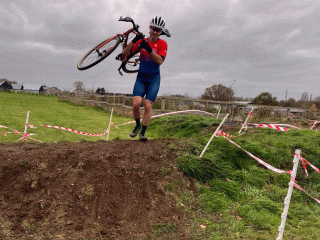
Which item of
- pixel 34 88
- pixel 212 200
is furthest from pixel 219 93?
pixel 34 88

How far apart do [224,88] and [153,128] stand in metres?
13.8

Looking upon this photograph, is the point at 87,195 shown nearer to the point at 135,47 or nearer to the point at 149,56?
the point at 149,56

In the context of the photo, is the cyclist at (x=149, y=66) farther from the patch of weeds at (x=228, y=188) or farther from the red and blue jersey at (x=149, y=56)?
the patch of weeds at (x=228, y=188)

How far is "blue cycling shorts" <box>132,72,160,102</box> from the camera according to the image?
16.1 feet

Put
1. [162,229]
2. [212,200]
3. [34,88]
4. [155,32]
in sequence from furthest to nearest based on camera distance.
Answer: [34,88], [155,32], [212,200], [162,229]

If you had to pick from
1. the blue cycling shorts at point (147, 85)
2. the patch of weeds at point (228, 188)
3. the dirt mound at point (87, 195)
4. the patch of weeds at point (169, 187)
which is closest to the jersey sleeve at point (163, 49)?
the blue cycling shorts at point (147, 85)

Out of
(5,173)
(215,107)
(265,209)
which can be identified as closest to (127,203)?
(5,173)

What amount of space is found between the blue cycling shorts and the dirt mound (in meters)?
1.34

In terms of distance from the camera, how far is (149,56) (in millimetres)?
4879

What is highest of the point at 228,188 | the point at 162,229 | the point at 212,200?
the point at 228,188

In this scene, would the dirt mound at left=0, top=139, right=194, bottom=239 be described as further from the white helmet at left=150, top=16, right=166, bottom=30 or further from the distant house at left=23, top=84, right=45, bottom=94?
the distant house at left=23, top=84, right=45, bottom=94

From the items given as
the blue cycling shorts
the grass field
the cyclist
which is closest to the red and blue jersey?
the cyclist

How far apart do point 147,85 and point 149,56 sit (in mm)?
616

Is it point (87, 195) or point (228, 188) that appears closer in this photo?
point (87, 195)
